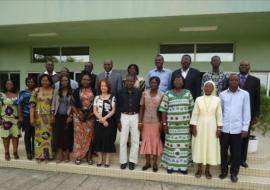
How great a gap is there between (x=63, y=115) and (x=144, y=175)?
173cm

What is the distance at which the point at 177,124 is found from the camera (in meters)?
3.84

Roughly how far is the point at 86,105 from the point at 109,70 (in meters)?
0.80

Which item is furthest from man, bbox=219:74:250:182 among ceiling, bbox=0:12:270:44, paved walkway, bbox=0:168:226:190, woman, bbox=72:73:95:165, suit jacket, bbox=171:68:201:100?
ceiling, bbox=0:12:270:44

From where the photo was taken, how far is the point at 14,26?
7219 mm

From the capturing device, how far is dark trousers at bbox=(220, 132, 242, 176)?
3623 millimetres

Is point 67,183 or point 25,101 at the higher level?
point 25,101

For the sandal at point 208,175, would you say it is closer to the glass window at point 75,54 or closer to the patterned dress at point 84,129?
the patterned dress at point 84,129

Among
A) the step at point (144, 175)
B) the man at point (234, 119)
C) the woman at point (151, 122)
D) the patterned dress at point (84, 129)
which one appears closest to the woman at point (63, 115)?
the patterned dress at point (84, 129)

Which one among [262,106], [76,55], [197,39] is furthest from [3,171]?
[197,39]

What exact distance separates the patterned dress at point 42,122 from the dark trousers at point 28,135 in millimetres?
219

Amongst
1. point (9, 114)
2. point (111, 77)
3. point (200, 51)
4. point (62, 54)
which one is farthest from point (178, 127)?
point (62, 54)

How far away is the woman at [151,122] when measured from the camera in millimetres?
3930

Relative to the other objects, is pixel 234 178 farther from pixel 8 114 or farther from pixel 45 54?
pixel 45 54

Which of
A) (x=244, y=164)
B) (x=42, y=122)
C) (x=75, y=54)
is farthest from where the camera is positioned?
(x=75, y=54)
